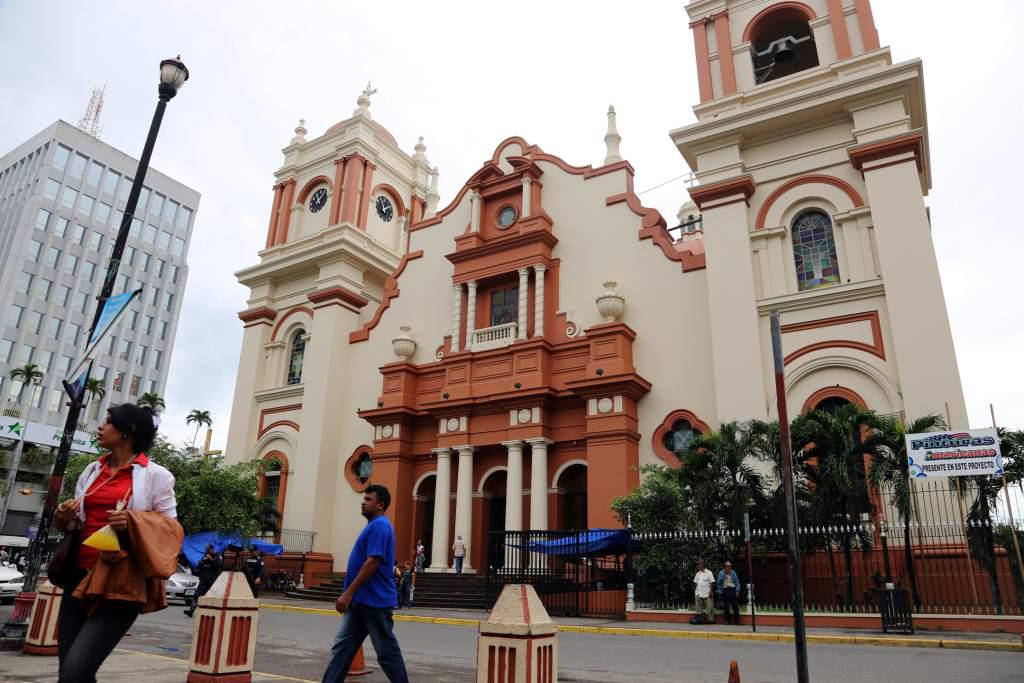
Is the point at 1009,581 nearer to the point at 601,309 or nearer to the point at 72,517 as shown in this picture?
the point at 601,309

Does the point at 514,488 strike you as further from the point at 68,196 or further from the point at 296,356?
the point at 68,196

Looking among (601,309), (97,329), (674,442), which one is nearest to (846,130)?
(601,309)

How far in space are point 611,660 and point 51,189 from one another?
66144 millimetres

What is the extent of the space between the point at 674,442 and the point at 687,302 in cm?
422

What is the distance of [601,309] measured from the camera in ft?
73.4

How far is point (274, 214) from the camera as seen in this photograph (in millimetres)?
33219

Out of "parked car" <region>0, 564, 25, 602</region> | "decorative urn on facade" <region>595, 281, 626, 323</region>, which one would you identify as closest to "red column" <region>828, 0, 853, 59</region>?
"decorative urn on facade" <region>595, 281, 626, 323</region>

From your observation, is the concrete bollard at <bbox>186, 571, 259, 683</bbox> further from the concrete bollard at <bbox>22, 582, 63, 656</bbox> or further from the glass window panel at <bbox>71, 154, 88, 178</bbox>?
the glass window panel at <bbox>71, 154, 88, 178</bbox>

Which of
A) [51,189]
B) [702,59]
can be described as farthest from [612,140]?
[51,189]

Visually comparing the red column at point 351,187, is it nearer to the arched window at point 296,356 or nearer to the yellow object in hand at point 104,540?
the arched window at point 296,356

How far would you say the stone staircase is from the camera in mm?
19484

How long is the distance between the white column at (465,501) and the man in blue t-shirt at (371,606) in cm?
1680

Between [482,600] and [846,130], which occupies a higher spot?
[846,130]

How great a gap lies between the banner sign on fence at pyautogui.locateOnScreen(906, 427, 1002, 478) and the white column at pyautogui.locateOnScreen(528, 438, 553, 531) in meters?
10.0
